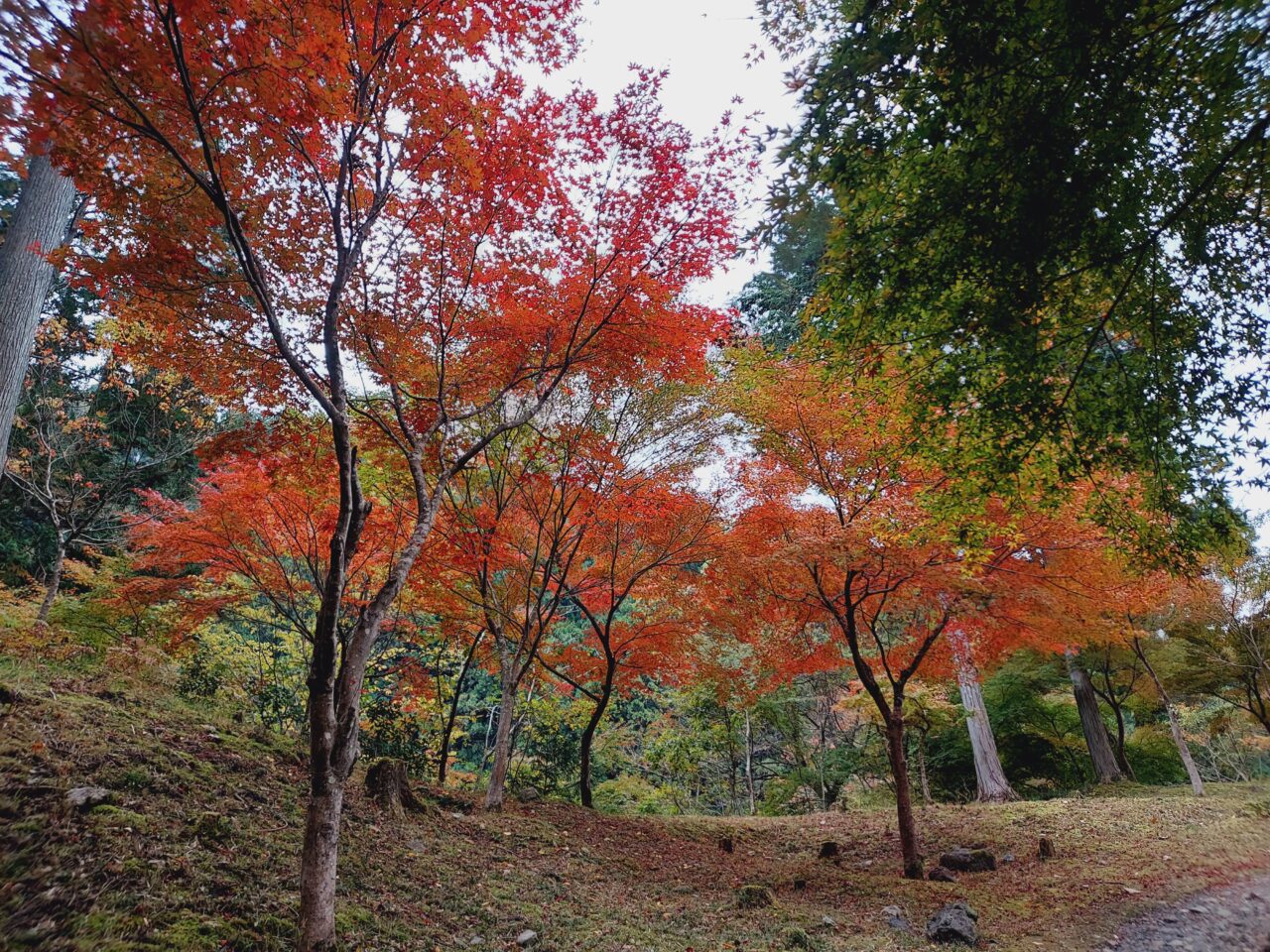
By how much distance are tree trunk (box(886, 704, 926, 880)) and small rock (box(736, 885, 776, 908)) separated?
216 centimetres

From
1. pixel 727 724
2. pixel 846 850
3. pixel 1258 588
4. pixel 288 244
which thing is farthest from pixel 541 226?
pixel 1258 588

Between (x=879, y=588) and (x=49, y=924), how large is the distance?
798 cm

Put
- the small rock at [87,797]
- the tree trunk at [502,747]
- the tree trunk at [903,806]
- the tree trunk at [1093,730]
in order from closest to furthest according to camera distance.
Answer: the small rock at [87,797], the tree trunk at [903,806], the tree trunk at [502,747], the tree trunk at [1093,730]

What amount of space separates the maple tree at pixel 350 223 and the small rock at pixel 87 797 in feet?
5.01

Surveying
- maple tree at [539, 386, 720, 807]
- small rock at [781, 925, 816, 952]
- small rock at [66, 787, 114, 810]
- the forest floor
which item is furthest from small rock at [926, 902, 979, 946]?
small rock at [66, 787, 114, 810]

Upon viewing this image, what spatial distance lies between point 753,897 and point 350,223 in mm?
7218

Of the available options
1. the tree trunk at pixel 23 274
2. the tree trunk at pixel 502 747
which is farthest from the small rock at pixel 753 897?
the tree trunk at pixel 23 274

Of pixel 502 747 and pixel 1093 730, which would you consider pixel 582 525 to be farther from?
pixel 1093 730

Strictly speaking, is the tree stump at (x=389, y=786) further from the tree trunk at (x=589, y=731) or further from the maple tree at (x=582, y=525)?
the tree trunk at (x=589, y=731)

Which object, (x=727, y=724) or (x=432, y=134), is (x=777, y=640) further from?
(x=432, y=134)

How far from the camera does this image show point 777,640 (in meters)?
9.50

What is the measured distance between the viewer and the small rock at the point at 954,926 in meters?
4.80

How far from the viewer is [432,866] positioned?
210 inches

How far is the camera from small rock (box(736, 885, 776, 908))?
5.80 m
